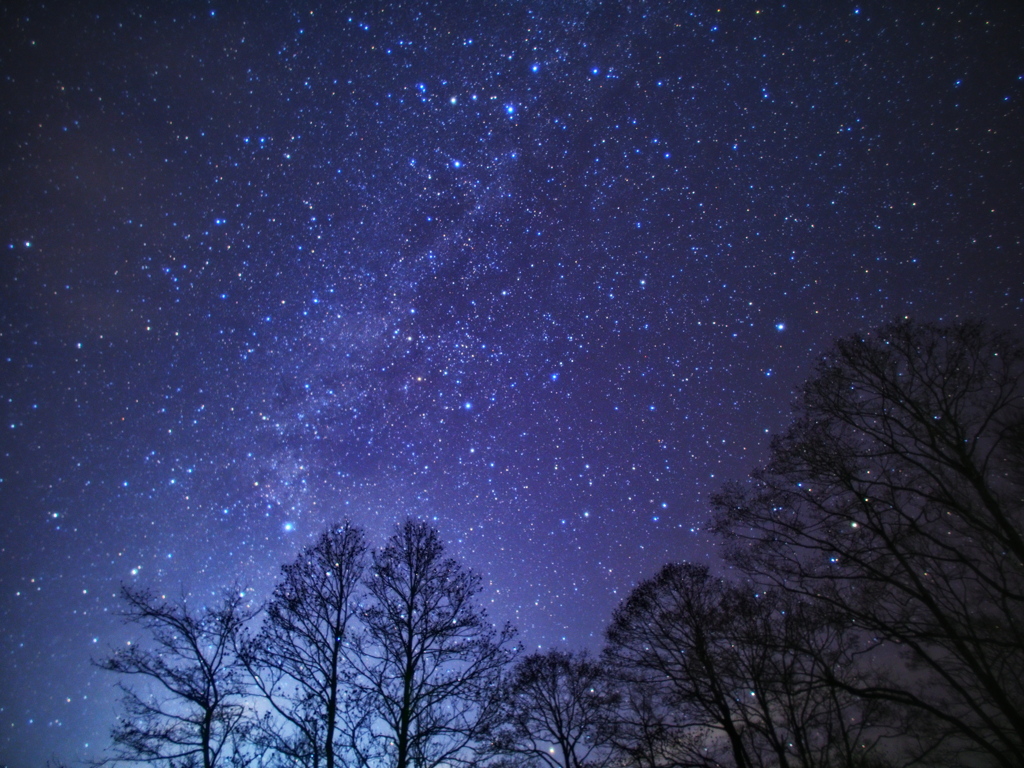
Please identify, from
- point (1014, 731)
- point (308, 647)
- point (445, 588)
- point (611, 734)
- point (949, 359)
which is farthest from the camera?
point (611, 734)

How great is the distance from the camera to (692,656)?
449 inches

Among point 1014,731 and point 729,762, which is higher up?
point 1014,731

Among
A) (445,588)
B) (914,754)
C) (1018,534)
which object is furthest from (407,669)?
(914,754)

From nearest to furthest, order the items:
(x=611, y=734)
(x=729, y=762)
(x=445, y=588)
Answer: (x=445, y=588) < (x=729, y=762) < (x=611, y=734)

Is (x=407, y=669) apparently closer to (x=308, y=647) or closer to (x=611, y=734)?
(x=308, y=647)

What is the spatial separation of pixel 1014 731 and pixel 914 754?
19.4ft

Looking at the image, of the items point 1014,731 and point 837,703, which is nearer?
point 1014,731

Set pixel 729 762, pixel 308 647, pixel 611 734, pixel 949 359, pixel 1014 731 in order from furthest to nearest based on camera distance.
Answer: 1. pixel 611 734
2. pixel 729 762
3. pixel 308 647
4. pixel 949 359
5. pixel 1014 731

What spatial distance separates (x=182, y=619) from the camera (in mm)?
9531

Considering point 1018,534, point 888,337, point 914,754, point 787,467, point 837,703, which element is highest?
point 888,337

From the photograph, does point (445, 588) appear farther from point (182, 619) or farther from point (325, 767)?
point (182, 619)

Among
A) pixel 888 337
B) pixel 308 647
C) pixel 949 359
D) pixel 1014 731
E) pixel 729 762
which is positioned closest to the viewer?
pixel 1014 731

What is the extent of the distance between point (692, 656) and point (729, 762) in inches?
118

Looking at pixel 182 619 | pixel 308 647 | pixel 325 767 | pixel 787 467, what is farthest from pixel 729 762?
pixel 182 619
